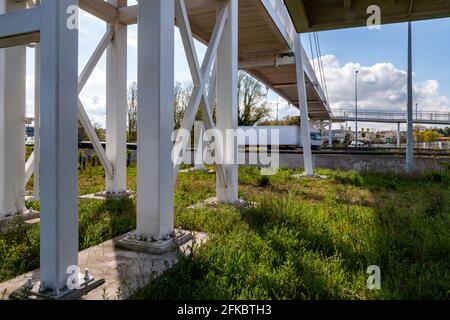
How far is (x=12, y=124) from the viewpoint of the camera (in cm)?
516

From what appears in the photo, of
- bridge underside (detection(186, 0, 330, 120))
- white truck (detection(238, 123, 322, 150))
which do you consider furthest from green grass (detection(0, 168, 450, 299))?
white truck (detection(238, 123, 322, 150))

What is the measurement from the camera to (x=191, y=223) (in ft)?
16.8

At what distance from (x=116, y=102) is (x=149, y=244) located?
15.5 feet

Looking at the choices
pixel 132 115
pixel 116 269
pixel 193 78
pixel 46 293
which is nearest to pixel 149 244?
pixel 116 269

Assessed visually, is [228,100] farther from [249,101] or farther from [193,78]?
[249,101]

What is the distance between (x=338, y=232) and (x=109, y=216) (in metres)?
3.56

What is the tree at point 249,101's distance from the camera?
37.6 meters

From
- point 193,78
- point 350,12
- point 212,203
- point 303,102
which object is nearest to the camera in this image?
point 193,78

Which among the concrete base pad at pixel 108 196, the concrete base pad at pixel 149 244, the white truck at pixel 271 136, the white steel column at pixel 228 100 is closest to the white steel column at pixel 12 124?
the concrete base pad at pixel 108 196

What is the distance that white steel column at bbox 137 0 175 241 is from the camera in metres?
4.15

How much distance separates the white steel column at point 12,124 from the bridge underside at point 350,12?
4709 mm

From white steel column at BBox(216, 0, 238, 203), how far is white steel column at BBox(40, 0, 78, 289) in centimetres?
456

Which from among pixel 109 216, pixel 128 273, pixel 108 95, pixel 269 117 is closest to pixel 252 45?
pixel 108 95
